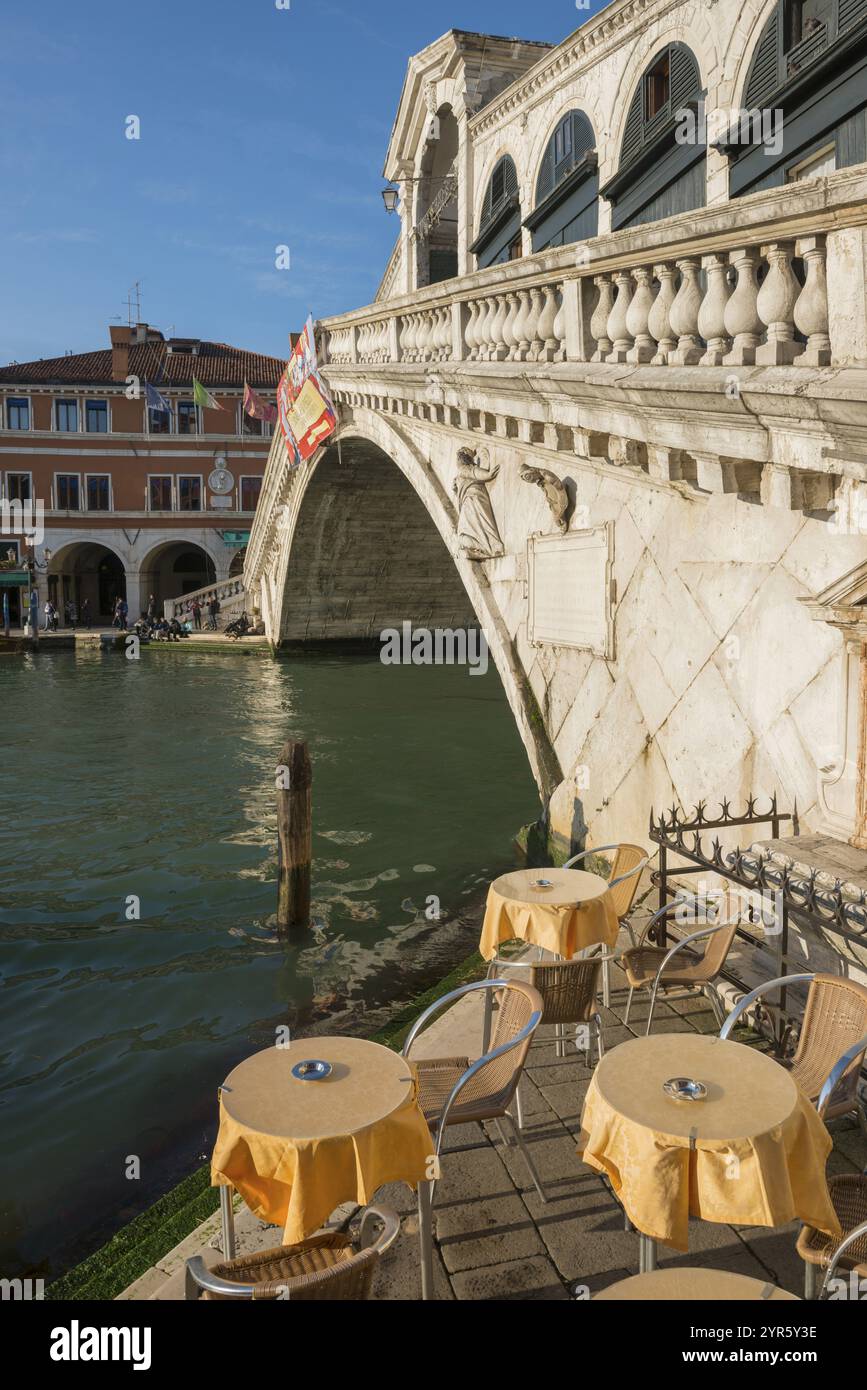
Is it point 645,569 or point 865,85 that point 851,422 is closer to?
point 645,569

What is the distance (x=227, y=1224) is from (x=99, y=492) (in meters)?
36.0

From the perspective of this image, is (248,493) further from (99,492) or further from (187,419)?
(99,492)

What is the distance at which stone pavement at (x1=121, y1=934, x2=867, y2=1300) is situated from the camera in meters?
3.03

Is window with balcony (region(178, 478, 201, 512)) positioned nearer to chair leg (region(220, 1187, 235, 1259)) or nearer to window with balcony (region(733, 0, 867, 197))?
window with balcony (region(733, 0, 867, 197))

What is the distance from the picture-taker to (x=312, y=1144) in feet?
9.16

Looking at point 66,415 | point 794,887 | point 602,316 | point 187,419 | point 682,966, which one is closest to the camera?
point 794,887

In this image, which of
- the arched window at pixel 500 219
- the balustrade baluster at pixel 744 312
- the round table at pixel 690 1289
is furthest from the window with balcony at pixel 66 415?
the round table at pixel 690 1289

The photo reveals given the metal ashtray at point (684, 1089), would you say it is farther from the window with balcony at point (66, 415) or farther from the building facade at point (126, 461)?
the window with balcony at point (66, 415)

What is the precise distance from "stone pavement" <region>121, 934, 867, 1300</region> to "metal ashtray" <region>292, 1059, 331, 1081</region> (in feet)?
1.80

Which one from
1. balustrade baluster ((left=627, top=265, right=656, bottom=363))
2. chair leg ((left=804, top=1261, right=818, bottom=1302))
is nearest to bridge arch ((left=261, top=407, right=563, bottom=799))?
balustrade baluster ((left=627, top=265, right=656, bottom=363))

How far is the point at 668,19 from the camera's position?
9242 millimetres

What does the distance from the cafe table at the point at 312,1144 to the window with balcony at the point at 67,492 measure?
3585 centimetres

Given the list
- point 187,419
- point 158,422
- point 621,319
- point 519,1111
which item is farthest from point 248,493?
point 519,1111

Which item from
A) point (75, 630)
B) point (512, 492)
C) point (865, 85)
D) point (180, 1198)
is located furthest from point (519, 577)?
point (75, 630)
